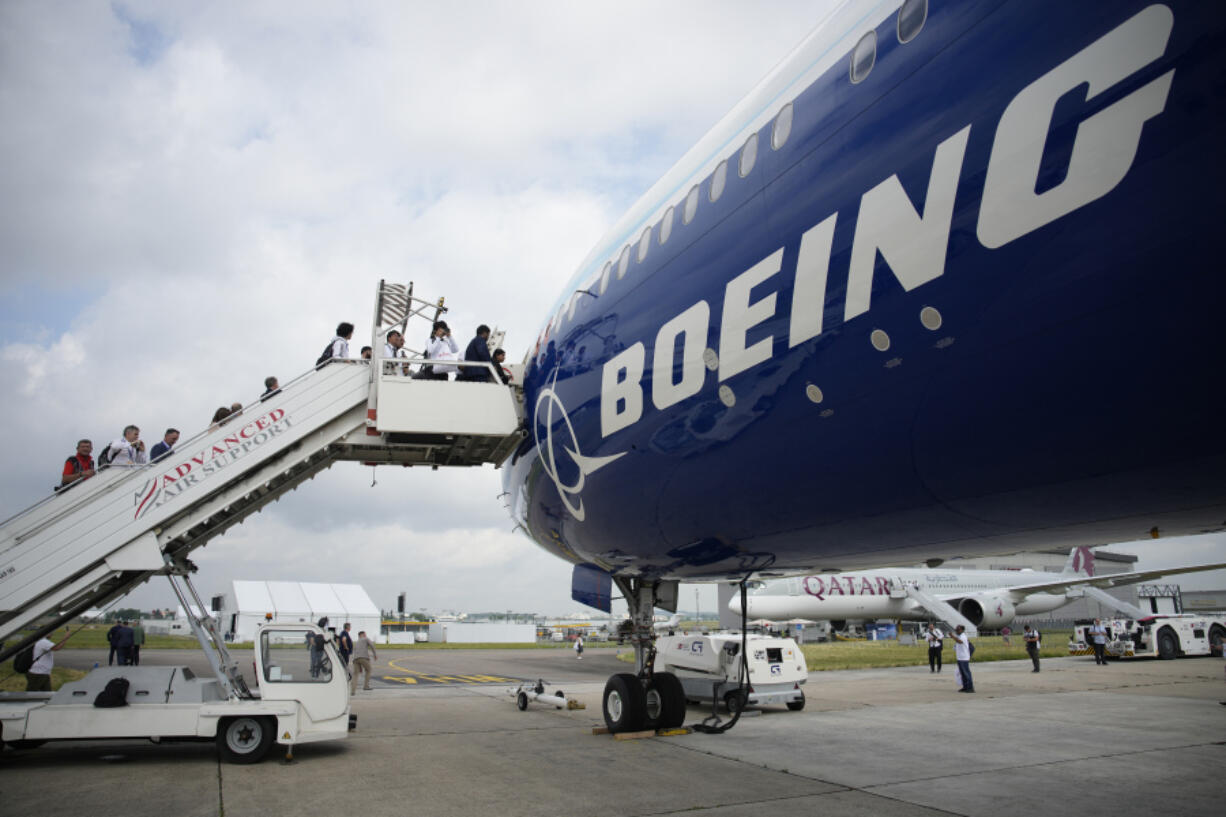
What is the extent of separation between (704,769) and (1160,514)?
21.1 feet

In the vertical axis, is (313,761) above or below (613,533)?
below

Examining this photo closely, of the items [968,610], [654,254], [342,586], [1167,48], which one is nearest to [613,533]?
[654,254]

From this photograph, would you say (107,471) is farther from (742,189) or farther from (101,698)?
(742,189)

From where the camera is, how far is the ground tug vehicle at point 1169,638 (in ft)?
91.0

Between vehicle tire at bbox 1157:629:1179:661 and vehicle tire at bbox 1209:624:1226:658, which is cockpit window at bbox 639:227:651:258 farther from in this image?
vehicle tire at bbox 1209:624:1226:658

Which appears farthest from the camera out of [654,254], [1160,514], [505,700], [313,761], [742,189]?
[505,700]

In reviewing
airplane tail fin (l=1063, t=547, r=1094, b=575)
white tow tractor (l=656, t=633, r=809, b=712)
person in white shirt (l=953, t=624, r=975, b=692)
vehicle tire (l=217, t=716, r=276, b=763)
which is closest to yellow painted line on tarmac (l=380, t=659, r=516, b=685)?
white tow tractor (l=656, t=633, r=809, b=712)

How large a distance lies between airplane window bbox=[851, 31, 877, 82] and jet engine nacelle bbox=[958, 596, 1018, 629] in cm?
3680

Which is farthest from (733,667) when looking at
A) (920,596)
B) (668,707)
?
(920,596)

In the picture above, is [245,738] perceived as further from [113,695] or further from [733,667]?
[733,667]

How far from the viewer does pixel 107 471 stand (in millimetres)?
9984

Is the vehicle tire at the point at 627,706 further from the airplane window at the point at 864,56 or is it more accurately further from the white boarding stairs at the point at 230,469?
the airplane window at the point at 864,56

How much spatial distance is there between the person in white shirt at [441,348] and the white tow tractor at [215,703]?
11.7 feet

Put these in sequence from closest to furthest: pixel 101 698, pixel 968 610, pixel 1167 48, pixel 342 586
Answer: pixel 1167 48
pixel 101 698
pixel 968 610
pixel 342 586
